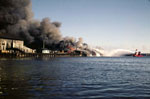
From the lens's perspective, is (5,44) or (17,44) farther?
(17,44)

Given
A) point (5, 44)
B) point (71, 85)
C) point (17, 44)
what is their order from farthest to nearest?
point (17, 44) → point (5, 44) → point (71, 85)

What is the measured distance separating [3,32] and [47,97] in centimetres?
14747

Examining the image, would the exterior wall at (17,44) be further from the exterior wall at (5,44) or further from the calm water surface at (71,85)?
the calm water surface at (71,85)

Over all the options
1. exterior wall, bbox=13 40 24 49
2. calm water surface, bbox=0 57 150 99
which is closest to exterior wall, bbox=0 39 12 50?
exterior wall, bbox=13 40 24 49

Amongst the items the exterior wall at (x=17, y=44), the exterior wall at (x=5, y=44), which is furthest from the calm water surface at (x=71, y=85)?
the exterior wall at (x=17, y=44)

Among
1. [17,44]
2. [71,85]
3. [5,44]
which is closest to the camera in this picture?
[71,85]

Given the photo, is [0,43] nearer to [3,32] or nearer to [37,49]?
[3,32]

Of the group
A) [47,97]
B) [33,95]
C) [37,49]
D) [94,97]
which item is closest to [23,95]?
[33,95]

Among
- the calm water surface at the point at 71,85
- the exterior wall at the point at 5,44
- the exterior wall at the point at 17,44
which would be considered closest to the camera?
the calm water surface at the point at 71,85

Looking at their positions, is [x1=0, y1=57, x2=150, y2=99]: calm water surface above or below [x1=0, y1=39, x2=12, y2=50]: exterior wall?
below

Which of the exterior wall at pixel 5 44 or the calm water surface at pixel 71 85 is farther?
the exterior wall at pixel 5 44

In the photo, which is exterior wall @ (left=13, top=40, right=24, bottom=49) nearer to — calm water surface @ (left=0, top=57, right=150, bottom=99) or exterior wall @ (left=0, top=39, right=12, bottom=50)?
exterior wall @ (left=0, top=39, right=12, bottom=50)

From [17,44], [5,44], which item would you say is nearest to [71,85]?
[5,44]

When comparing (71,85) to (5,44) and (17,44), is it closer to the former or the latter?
(5,44)
